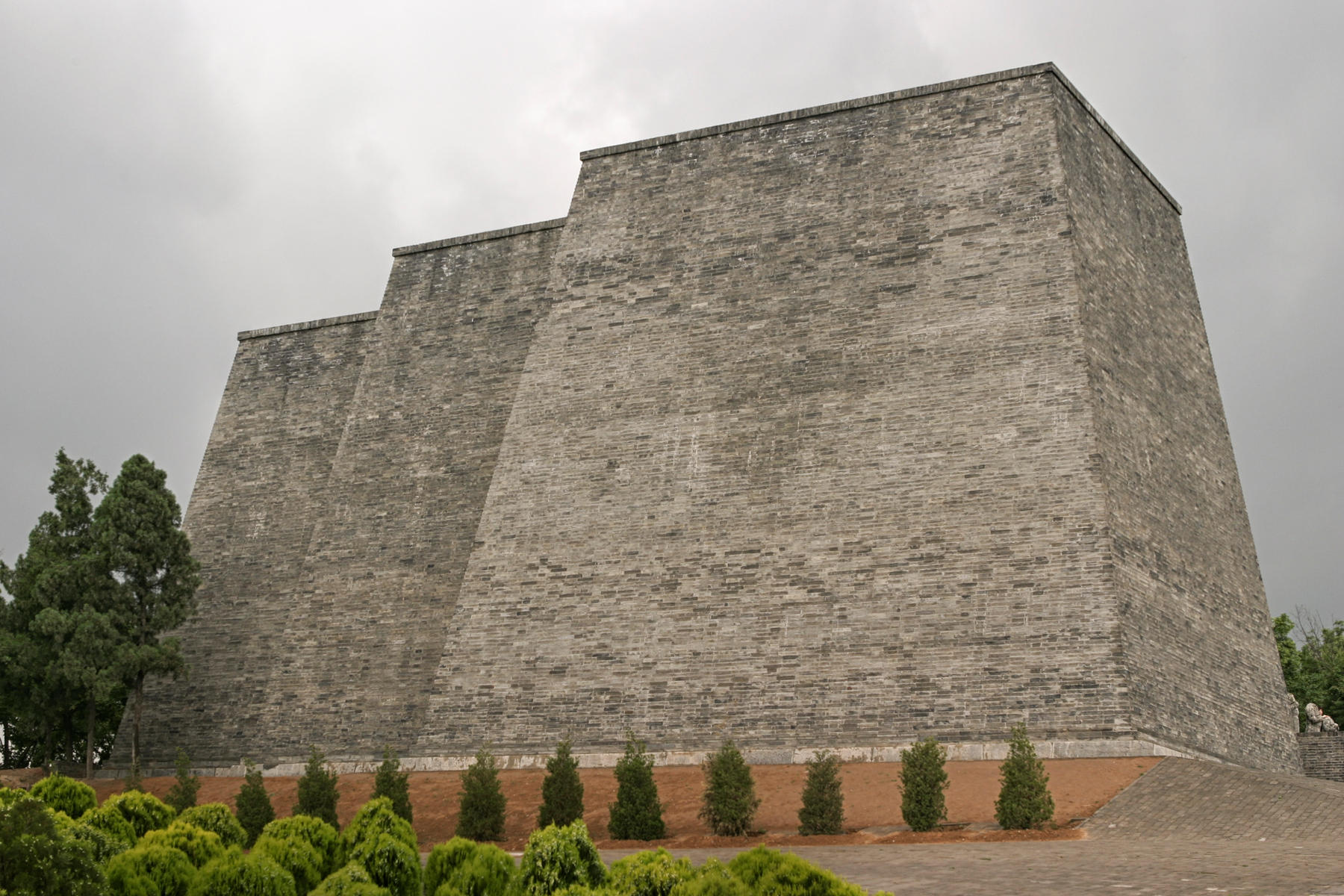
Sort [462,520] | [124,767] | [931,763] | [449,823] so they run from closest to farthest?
[931,763]
[449,823]
[462,520]
[124,767]

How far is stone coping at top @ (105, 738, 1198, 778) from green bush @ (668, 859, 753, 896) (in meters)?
10.3

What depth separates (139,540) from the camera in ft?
77.6

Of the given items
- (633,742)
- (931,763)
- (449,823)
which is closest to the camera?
(931,763)

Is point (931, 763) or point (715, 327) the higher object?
point (715, 327)

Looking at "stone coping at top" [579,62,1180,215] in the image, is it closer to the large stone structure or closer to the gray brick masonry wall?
the large stone structure

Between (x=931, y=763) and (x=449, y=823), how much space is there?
656 cm

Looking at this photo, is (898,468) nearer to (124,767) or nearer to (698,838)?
(698,838)

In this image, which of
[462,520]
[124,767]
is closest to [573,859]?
[462,520]

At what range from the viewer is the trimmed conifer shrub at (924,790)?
1405 cm

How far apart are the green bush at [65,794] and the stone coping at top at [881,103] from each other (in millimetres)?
Result: 14503

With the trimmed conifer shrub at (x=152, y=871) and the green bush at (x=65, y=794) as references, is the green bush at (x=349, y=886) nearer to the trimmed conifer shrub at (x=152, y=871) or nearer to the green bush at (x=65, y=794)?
the trimmed conifer shrub at (x=152, y=871)

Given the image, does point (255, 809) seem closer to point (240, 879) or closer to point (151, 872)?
point (151, 872)

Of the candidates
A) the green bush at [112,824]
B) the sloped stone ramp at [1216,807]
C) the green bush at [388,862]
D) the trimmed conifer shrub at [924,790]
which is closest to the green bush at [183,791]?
the green bush at [112,824]

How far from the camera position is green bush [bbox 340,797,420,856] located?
8203mm
